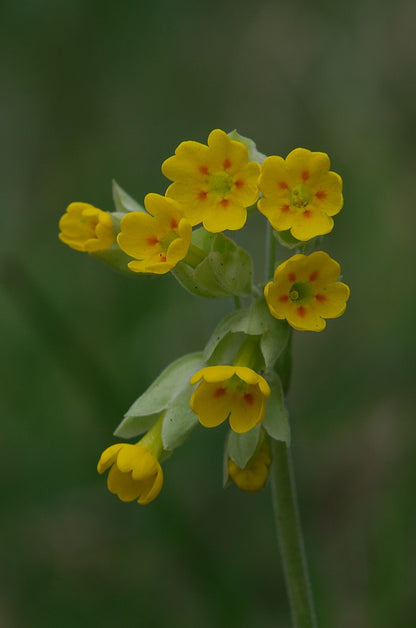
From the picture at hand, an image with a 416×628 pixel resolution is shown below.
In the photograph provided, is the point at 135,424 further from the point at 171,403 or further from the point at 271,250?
the point at 271,250

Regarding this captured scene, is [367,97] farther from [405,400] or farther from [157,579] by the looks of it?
[157,579]

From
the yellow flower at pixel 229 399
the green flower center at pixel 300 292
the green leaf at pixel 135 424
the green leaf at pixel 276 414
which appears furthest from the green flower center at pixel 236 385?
the green leaf at pixel 135 424

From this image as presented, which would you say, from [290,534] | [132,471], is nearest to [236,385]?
[132,471]

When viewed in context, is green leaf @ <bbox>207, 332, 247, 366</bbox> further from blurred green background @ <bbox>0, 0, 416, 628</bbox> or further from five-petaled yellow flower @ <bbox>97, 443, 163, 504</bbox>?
blurred green background @ <bbox>0, 0, 416, 628</bbox>

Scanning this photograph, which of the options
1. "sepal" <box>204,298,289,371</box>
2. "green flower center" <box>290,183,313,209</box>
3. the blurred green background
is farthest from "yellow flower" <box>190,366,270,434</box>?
the blurred green background

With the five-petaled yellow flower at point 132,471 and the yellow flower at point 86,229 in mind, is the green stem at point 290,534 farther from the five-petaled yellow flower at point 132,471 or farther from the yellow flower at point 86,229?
the yellow flower at point 86,229
